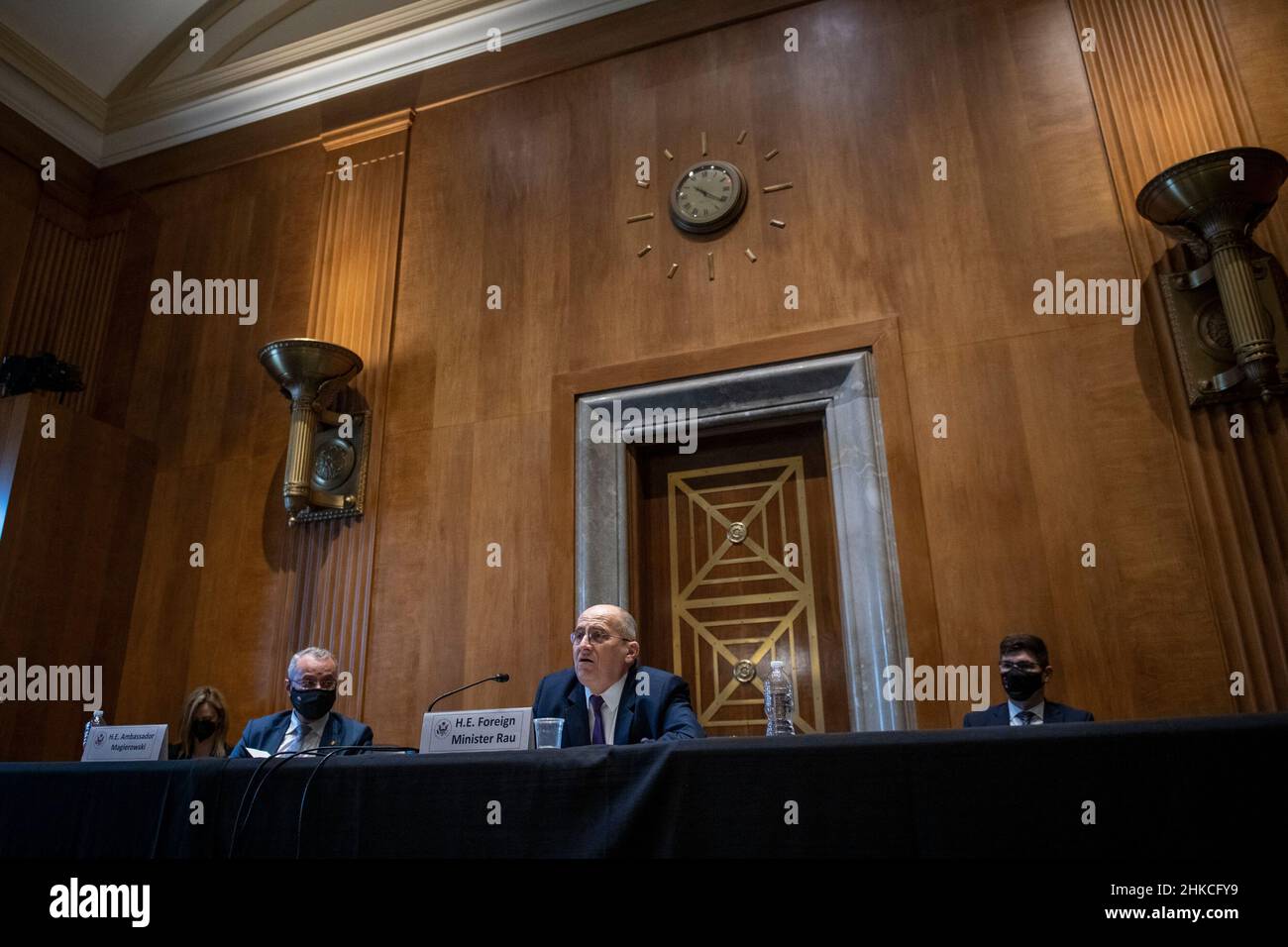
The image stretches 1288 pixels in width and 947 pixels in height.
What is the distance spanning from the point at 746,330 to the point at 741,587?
1.28 meters

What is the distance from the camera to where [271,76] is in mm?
6184

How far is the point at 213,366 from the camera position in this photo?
574 centimetres

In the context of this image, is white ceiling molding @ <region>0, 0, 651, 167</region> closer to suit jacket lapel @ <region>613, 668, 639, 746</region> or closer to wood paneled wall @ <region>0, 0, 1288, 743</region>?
wood paneled wall @ <region>0, 0, 1288, 743</region>

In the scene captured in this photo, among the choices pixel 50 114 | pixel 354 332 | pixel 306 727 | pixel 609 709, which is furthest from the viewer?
pixel 50 114

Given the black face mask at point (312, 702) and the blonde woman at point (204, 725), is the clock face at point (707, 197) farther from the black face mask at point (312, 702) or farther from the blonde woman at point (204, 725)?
the blonde woman at point (204, 725)

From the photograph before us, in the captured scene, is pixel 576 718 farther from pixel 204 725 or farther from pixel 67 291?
pixel 67 291

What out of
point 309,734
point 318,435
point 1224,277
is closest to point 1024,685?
point 1224,277

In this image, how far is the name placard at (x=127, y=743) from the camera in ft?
8.44

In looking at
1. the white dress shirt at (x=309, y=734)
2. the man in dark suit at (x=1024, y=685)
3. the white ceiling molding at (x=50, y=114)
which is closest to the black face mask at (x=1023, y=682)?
the man in dark suit at (x=1024, y=685)

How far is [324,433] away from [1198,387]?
431 cm

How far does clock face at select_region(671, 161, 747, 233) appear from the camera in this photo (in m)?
4.73

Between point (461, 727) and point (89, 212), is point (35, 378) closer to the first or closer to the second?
point (89, 212)

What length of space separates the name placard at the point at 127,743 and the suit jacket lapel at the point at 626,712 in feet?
4.35
